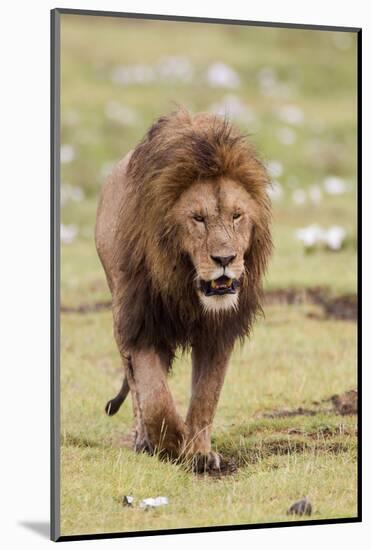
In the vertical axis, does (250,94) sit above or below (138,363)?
above

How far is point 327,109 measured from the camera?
12.8 meters

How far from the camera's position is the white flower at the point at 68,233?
391 inches

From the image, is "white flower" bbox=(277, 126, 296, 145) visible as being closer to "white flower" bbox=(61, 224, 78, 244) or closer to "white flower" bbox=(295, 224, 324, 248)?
"white flower" bbox=(295, 224, 324, 248)

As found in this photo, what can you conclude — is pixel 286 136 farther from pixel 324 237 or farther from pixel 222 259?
pixel 222 259

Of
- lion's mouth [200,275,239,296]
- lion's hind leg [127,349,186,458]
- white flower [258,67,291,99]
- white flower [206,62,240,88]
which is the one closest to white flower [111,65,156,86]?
white flower [206,62,240,88]

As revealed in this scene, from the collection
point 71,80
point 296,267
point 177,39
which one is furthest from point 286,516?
point 177,39

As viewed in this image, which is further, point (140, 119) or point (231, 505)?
point (140, 119)

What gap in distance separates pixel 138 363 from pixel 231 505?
718mm

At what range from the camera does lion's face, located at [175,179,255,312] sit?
5457 millimetres

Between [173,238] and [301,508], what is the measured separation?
131cm

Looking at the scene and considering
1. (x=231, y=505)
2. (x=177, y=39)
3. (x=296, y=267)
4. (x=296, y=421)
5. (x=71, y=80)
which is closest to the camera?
(x=231, y=505)

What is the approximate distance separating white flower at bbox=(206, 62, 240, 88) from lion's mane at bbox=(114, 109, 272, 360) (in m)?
6.41

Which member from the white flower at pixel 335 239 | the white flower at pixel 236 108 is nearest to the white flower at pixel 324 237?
the white flower at pixel 335 239

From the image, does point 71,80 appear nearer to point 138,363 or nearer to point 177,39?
point 177,39
